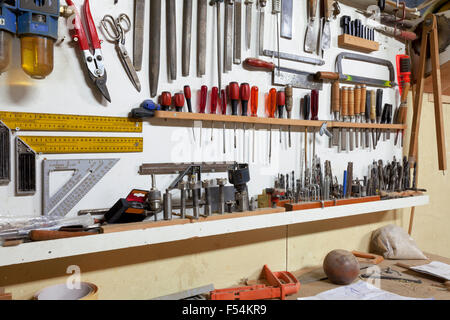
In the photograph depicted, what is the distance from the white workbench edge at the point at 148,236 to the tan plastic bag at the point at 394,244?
38 centimetres

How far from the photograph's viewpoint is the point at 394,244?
7.25ft

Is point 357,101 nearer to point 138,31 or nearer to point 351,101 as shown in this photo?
point 351,101

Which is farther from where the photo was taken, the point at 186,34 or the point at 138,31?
the point at 186,34

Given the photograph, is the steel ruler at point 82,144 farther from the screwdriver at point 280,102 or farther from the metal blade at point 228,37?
the screwdriver at point 280,102

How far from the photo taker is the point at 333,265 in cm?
173

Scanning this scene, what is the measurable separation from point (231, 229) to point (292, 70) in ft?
3.35

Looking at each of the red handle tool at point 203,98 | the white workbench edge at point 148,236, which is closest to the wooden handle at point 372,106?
the white workbench edge at point 148,236

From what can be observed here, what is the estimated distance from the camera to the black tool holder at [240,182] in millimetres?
1600

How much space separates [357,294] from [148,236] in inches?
41.0

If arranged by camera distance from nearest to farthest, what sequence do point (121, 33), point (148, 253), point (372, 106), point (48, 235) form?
point (48, 235), point (121, 33), point (148, 253), point (372, 106)

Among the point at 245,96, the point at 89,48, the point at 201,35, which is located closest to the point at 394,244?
the point at 245,96
